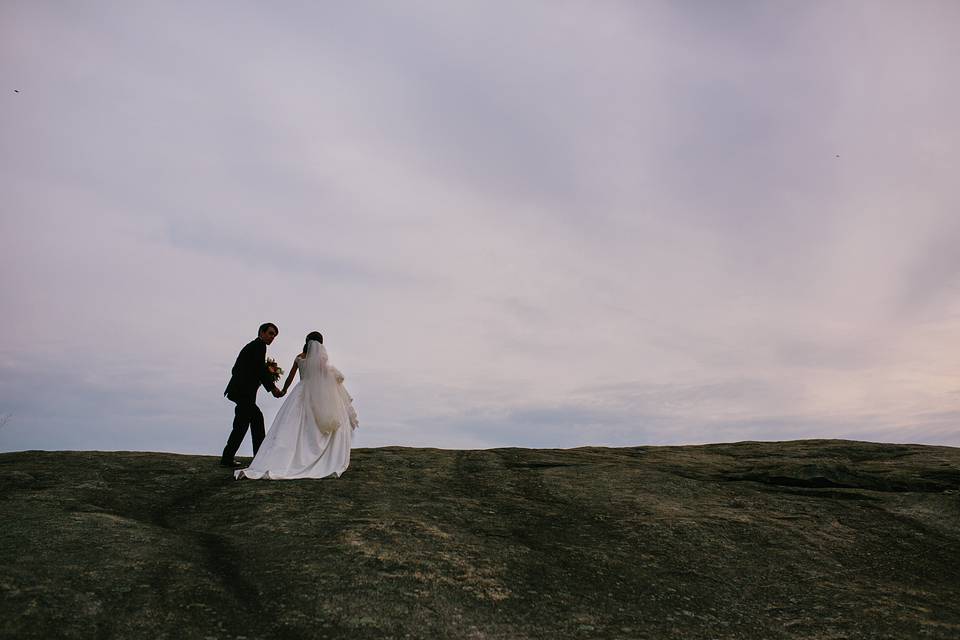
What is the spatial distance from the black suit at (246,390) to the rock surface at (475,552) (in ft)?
2.75

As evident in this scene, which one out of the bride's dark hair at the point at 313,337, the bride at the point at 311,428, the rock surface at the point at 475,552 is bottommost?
the rock surface at the point at 475,552

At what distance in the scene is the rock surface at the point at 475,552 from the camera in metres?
7.14

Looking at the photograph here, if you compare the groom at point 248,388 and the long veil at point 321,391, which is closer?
the long veil at point 321,391

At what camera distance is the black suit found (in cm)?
1548

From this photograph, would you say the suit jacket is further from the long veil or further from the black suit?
the long veil

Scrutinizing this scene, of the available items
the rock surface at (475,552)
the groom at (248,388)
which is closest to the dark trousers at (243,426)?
the groom at (248,388)

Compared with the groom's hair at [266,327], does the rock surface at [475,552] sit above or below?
below

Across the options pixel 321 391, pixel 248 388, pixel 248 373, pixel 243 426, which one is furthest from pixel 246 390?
pixel 321 391

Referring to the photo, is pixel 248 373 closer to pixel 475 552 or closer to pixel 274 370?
pixel 274 370

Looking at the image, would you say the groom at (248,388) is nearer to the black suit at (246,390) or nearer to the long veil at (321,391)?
the black suit at (246,390)

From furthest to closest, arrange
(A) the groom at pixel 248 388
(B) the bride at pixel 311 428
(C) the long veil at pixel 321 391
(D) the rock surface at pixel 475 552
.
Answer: (A) the groom at pixel 248 388
(C) the long veil at pixel 321 391
(B) the bride at pixel 311 428
(D) the rock surface at pixel 475 552

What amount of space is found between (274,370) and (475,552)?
8746 millimetres

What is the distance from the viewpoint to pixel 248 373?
15.5 meters

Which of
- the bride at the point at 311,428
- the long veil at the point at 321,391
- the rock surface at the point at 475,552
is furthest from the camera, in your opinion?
the long veil at the point at 321,391
